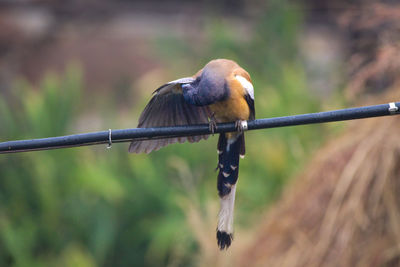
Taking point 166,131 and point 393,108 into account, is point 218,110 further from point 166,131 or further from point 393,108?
point 393,108

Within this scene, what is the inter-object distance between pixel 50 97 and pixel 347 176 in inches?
126

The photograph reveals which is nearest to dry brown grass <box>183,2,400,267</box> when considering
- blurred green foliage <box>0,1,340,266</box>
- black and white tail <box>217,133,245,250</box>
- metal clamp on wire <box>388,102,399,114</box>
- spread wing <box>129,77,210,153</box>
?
blurred green foliage <box>0,1,340,266</box>

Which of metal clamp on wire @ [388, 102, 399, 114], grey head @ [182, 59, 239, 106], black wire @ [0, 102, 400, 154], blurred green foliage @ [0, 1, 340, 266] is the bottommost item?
blurred green foliage @ [0, 1, 340, 266]

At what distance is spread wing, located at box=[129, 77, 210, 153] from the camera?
322 cm

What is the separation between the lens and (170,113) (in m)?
3.31

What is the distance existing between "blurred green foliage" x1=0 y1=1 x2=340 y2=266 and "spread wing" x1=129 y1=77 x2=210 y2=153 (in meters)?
2.14

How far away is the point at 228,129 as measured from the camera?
9.48 feet

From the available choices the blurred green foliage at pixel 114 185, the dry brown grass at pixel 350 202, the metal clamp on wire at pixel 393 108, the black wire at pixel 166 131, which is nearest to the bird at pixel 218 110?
the black wire at pixel 166 131

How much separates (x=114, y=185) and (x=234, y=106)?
3155 mm

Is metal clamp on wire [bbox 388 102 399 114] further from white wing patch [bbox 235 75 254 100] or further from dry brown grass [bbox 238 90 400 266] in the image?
dry brown grass [bbox 238 90 400 266]

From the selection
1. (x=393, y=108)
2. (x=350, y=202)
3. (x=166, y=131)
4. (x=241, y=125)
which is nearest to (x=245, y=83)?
(x=241, y=125)

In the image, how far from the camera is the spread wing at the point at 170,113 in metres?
3.22

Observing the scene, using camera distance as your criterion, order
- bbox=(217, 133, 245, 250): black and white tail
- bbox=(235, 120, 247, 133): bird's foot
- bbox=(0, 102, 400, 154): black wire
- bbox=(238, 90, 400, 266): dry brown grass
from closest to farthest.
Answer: bbox=(0, 102, 400, 154): black wire, bbox=(235, 120, 247, 133): bird's foot, bbox=(217, 133, 245, 250): black and white tail, bbox=(238, 90, 400, 266): dry brown grass

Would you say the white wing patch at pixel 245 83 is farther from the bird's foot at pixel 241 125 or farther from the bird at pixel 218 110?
the bird's foot at pixel 241 125
